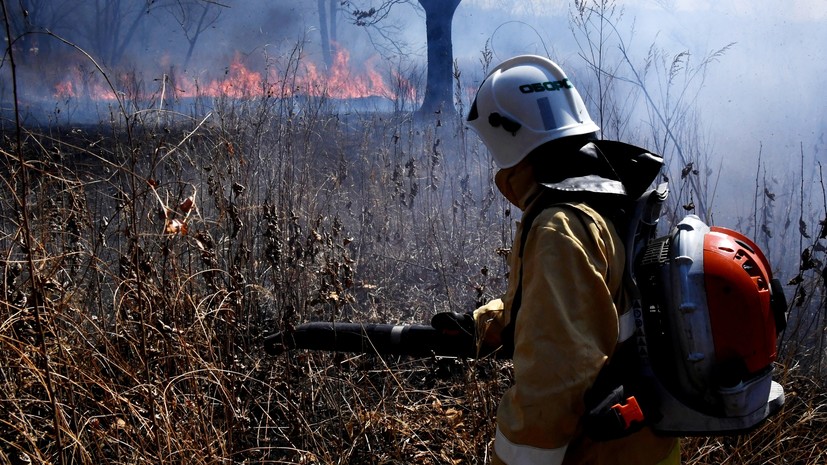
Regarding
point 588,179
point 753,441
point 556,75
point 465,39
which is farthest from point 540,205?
point 465,39

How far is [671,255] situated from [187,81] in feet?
27.5

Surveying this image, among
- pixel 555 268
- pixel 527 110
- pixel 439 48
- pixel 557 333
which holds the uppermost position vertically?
pixel 439 48

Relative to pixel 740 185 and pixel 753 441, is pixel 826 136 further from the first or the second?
pixel 753 441

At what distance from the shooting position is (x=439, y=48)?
26.3 feet

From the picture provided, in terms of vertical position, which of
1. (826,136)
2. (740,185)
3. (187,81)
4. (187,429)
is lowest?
(187,429)

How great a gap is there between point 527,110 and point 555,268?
49 centimetres

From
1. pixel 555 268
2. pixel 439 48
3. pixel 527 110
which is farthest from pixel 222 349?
pixel 439 48

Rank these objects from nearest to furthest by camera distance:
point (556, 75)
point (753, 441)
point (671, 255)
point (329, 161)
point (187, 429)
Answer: point (671, 255) → point (556, 75) → point (187, 429) → point (753, 441) → point (329, 161)

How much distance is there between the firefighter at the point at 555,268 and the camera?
149 centimetres

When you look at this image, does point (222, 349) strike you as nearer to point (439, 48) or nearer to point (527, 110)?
point (527, 110)

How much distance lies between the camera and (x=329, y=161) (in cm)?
642

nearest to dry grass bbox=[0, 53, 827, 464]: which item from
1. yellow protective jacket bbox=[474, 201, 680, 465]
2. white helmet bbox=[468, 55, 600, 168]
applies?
white helmet bbox=[468, 55, 600, 168]

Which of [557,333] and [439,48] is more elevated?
[439,48]

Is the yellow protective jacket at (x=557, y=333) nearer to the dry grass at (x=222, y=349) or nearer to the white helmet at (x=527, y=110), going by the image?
the white helmet at (x=527, y=110)
